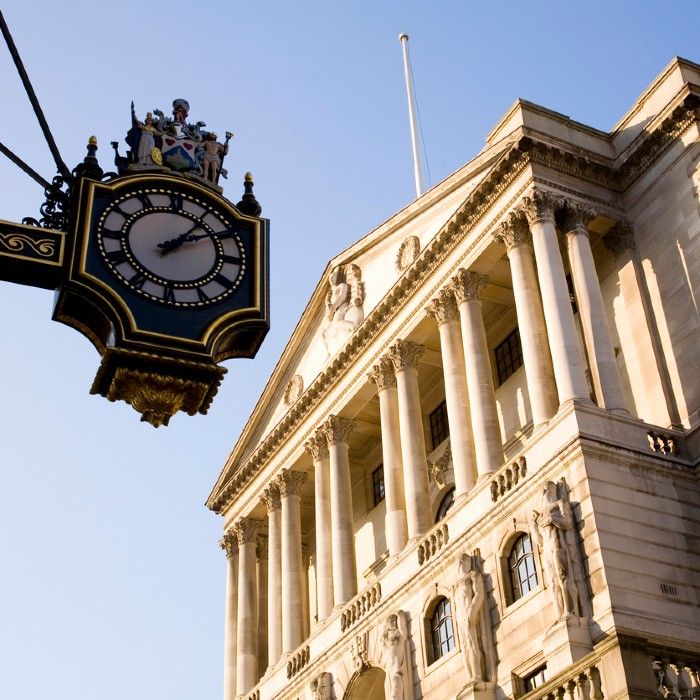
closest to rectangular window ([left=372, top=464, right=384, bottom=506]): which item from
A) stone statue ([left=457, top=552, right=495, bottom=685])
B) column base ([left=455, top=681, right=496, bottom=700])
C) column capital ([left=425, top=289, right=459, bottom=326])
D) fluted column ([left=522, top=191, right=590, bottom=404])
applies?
column capital ([left=425, top=289, right=459, bottom=326])

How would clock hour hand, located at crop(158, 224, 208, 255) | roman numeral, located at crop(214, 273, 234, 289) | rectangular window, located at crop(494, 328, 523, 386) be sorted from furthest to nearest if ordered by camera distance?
rectangular window, located at crop(494, 328, 523, 386)
roman numeral, located at crop(214, 273, 234, 289)
clock hour hand, located at crop(158, 224, 208, 255)

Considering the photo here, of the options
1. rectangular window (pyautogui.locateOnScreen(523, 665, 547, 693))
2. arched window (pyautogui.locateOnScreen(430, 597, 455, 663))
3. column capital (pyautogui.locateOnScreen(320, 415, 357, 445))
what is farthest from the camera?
column capital (pyautogui.locateOnScreen(320, 415, 357, 445))

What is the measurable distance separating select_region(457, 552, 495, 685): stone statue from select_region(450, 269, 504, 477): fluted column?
112 inches

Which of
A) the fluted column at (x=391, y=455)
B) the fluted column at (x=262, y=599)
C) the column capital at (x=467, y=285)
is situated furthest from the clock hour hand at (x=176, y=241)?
→ the fluted column at (x=262, y=599)

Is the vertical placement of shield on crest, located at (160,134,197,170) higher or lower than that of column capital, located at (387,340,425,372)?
lower

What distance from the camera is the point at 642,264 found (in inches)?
1332

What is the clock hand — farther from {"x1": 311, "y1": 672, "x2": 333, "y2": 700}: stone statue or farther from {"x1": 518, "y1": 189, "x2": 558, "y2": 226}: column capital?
{"x1": 311, "y1": 672, "x2": 333, "y2": 700}: stone statue

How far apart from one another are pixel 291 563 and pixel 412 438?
7.51 metres

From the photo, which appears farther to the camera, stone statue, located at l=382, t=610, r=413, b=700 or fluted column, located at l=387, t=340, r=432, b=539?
fluted column, located at l=387, t=340, r=432, b=539

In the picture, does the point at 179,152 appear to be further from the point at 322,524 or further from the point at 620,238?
the point at 322,524

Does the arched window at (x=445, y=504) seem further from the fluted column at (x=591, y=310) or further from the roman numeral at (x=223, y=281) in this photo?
the roman numeral at (x=223, y=281)

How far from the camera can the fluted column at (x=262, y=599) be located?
43406 millimetres

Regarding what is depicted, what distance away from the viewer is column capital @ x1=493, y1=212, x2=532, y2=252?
34125 mm

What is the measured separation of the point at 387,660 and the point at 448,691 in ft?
8.50
